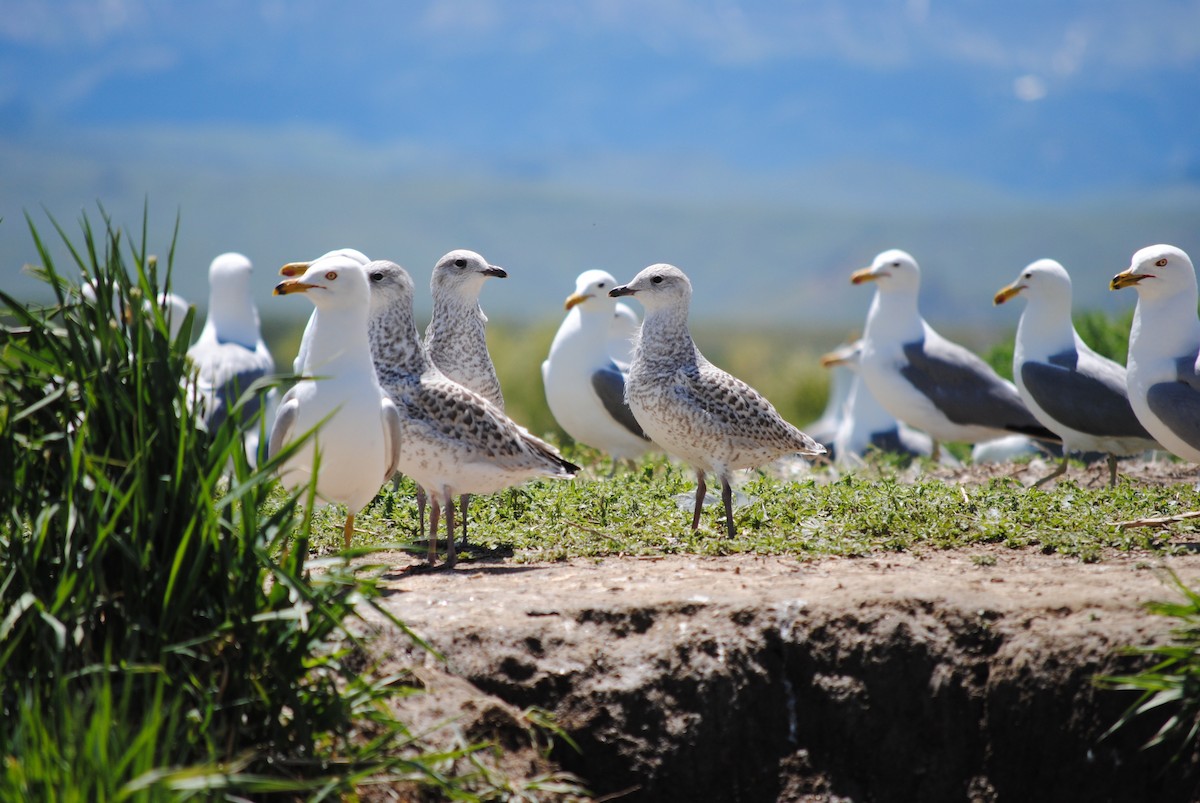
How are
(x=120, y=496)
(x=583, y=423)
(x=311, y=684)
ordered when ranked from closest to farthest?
(x=120, y=496) < (x=311, y=684) < (x=583, y=423)

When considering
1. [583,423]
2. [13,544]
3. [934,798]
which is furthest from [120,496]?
[583,423]

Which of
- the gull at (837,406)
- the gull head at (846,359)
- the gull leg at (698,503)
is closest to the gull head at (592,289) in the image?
the gull leg at (698,503)

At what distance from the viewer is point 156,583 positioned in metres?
3.88

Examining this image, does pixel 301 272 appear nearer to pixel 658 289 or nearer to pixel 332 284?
pixel 332 284

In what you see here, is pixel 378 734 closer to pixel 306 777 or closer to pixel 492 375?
pixel 306 777

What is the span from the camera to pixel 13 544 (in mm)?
3816

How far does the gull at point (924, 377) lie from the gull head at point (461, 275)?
181 inches

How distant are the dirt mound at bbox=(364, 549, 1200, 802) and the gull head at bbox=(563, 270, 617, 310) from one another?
433cm

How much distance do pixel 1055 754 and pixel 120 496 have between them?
3.45m

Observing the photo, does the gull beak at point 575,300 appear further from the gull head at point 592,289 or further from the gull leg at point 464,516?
the gull leg at point 464,516

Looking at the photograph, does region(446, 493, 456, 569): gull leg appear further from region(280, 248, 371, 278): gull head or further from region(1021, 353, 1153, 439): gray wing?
region(1021, 353, 1153, 439): gray wing

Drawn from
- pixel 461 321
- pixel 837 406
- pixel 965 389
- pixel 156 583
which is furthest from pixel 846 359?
pixel 156 583

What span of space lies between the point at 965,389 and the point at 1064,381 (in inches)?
67.9

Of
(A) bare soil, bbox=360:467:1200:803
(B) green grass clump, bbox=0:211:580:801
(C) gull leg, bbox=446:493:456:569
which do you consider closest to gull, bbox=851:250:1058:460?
(A) bare soil, bbox=360:467:1200:803
